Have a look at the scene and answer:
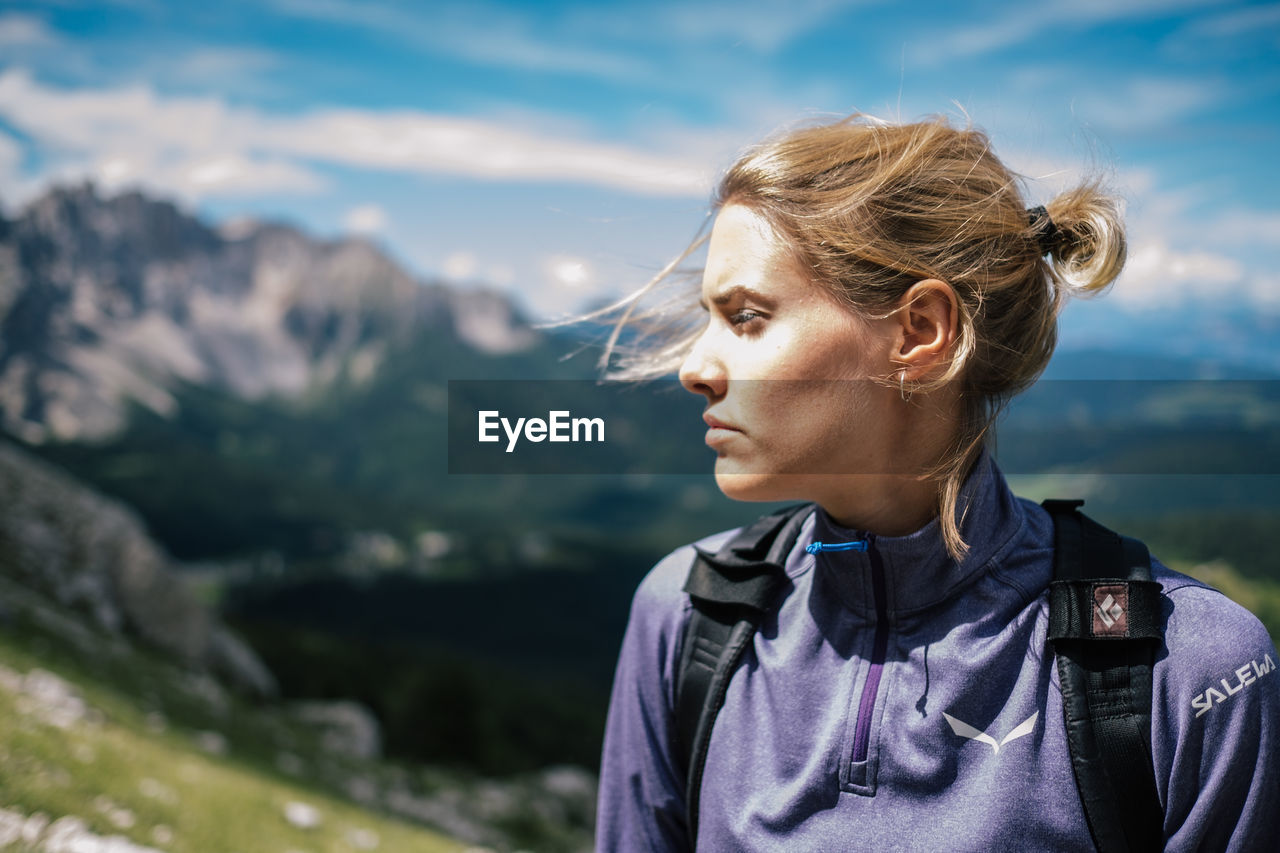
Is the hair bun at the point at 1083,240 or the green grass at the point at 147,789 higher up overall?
the hair bun at the point at 1083,240

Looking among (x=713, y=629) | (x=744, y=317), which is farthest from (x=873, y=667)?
(x=744, y=317)

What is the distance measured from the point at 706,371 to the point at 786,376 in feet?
0.80

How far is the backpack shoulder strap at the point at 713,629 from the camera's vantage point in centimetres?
266

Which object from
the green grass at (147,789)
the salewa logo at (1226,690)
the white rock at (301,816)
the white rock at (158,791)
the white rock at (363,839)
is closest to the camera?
the salewa logo at (1226,690)

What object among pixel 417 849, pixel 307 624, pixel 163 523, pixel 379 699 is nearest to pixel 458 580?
pixel 307 624

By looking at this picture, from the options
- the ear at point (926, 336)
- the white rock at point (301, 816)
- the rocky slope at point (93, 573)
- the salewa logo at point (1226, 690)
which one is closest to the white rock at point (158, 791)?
the white rock at point (301, 816)

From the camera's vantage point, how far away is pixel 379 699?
245ft

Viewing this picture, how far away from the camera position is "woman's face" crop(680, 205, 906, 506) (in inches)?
98.7

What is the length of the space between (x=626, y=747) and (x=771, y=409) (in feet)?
3.99

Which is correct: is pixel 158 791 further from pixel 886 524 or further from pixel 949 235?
pixel 949 235

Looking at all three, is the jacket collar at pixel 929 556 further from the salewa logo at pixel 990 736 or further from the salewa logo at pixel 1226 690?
the salewa logo at pixel 1226 690

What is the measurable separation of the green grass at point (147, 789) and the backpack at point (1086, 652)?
4.93 meters

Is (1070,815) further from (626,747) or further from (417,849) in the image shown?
(417,849)

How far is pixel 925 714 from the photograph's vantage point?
2396 millimetres
